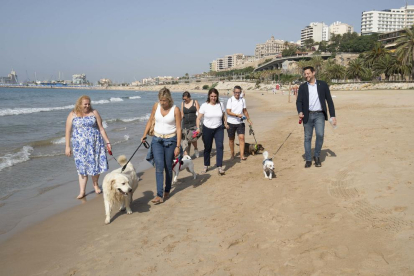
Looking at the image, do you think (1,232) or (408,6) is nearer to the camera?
(1,232)

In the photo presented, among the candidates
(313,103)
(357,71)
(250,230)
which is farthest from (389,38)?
(250,230)

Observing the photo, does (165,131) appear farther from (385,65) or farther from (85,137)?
(385,65)

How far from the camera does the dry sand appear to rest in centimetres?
300

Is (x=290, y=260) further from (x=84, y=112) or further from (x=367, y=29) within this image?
(x=367, y=29)

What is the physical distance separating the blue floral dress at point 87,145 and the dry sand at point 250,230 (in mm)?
687

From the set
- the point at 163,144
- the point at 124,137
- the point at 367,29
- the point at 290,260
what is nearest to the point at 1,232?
the point at 163,144

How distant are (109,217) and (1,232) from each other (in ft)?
5.14

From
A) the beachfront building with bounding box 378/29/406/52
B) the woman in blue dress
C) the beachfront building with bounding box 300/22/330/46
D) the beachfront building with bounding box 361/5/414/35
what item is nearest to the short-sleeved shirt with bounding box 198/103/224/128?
the woman in blue dress

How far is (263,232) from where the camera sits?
3.64 metres

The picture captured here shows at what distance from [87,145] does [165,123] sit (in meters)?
1.59

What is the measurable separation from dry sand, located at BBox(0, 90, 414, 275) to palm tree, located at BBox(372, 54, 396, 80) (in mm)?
52400

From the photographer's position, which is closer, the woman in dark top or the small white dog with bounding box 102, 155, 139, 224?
the small white dog with bounding box 102, 155, 139, 224

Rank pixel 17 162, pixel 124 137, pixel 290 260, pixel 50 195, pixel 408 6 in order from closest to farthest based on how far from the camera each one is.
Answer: pixel 290 260, pixel 50 195, pixel 17 162, pixel 124 137, pixel 408 6

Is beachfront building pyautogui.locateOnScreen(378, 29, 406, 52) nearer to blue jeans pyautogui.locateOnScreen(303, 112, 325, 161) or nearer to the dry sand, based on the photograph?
blue jeans pyautogui.locateOnScreen(303, 112, 325, 161)
